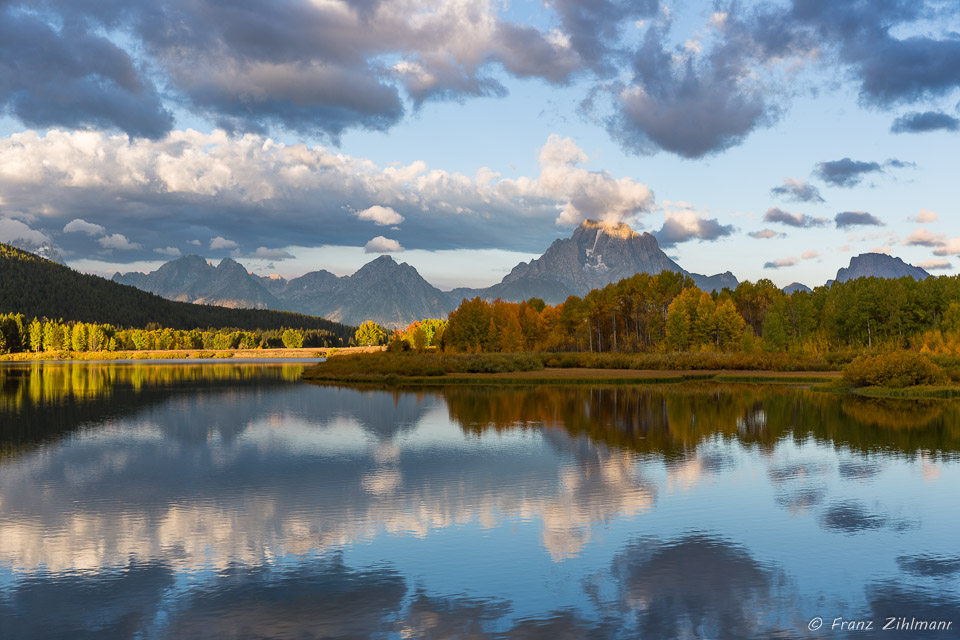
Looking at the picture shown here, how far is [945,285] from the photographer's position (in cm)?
10988

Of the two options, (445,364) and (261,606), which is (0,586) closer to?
(261,606)

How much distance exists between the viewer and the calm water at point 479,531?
44.1ft

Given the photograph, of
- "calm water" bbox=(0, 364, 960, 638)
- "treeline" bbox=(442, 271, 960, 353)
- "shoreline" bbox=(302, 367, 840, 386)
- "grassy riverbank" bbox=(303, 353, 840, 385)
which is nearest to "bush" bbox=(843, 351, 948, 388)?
"shoreline" bbox=(302, 367, 840, 386)

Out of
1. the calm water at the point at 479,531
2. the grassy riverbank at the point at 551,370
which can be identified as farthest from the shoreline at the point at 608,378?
the calm water at the point at 479,531

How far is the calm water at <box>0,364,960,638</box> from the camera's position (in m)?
13.4

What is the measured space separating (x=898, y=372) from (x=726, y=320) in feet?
200

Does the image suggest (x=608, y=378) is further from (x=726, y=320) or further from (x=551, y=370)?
(x=726, y=320)

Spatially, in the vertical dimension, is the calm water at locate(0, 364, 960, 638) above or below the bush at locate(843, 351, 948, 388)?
below

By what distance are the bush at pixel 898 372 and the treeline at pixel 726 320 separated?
26.4m

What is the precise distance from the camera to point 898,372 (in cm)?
6275

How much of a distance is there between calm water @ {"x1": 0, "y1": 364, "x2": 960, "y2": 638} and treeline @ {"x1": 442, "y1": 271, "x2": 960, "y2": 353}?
237ft

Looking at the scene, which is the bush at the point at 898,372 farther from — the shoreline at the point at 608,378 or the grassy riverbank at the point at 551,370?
the grassy riverbank at the point at 551,370

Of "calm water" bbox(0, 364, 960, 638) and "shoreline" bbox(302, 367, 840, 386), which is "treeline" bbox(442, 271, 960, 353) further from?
"calm water" bbox(0, 364, 960, 638)

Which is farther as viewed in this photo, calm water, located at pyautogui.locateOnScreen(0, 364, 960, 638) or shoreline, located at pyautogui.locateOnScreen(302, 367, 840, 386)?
shoreline, located at pyautogui.locateOnScreen(302, 367, 840, 386)
